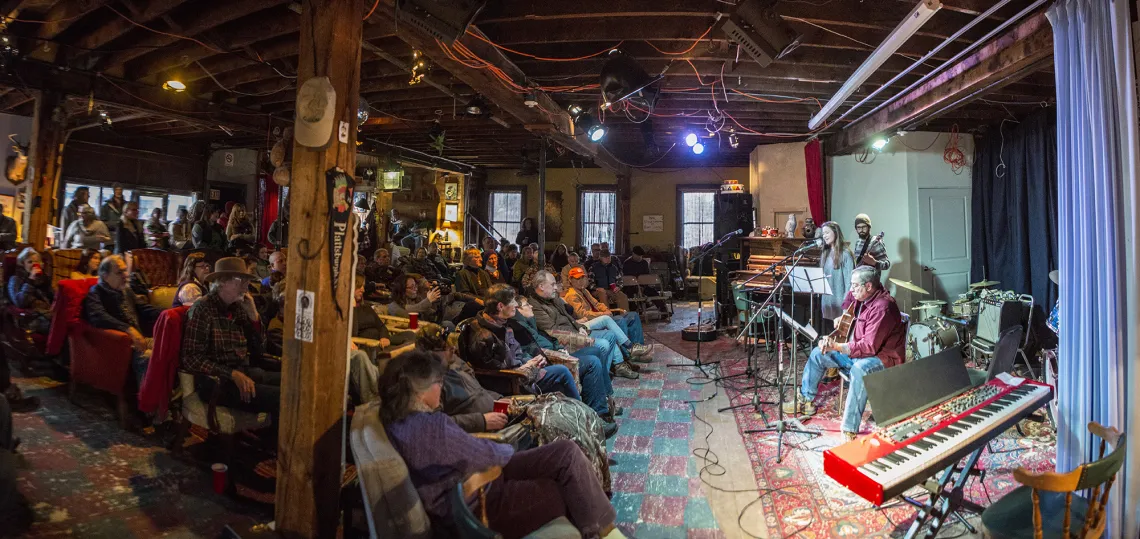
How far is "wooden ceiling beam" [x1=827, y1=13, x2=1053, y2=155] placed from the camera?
156 inches

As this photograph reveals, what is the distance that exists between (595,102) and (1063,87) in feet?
14.9

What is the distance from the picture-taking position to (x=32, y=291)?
533 cm

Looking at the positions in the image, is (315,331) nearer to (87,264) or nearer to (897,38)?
(897,38)

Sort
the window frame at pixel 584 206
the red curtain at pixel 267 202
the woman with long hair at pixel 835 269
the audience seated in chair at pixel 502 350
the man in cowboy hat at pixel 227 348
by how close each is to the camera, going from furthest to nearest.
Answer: the window frame at pixel 584 206, the red curtain at pixel 267 202, the woman with long hair at pixel 835 269, the audience seated in chair at pixel 502 350, the man in cowboy hat at pixel 227 348

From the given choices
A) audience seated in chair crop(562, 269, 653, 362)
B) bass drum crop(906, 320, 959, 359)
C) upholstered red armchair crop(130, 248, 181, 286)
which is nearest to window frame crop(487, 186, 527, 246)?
audience seated in chair crop(562, 269, 653, 362)

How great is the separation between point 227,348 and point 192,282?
1411mm

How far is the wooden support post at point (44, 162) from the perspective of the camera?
6.15 meters

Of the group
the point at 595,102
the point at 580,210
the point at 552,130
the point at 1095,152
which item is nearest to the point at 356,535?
the point at 1095,152

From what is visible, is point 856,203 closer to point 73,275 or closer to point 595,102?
point 595,102

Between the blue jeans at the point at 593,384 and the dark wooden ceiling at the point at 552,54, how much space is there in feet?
8.60

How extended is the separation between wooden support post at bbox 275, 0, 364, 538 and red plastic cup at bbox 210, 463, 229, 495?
72 cm

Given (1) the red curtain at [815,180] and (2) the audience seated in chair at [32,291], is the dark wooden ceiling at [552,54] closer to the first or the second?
(1) the red curtain at [815,180]

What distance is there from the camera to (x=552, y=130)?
21.4 ft

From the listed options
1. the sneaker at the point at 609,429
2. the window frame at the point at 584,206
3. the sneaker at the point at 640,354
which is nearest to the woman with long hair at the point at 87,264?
the sneaker at the point at 609,429
